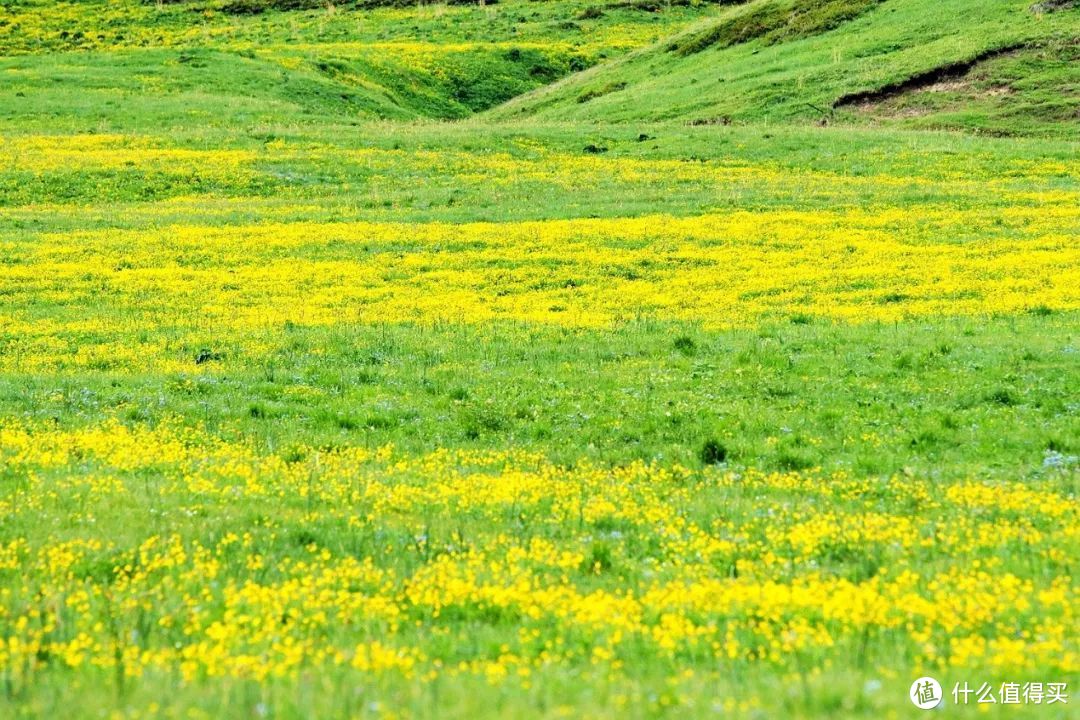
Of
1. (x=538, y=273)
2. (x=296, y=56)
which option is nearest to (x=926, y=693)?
(x=538, y=273)

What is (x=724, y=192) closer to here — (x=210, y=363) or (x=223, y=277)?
(x=223, y=277)

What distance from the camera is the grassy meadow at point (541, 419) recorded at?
678 cm

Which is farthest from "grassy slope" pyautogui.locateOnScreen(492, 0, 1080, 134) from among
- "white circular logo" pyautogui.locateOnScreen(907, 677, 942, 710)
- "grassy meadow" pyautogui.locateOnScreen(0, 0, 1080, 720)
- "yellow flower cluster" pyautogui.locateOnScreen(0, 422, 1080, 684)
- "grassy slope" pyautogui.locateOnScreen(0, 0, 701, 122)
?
"white circular logo" pyautogui.locateOnScreen(907, 677, 942, 710)

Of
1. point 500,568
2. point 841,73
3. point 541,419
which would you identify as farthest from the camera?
point 841,73

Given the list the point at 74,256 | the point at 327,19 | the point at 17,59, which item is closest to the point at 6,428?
the point at 74,256

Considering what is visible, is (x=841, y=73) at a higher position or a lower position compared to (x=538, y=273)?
higher

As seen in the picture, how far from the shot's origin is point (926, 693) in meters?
5.83

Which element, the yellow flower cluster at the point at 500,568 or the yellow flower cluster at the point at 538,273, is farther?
the yellow flower cluster at the point at 538,273

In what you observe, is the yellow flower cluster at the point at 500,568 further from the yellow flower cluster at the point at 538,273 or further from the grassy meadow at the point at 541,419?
the yellow flower cluster at the point at 538,273

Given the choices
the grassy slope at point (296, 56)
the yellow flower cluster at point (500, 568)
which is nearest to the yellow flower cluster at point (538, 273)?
the yellow flower cluster at point (500, 568)

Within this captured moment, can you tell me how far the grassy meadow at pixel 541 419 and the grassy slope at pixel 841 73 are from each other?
37.5 inches

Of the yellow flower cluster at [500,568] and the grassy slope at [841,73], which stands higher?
the grassy slope at [841,73]

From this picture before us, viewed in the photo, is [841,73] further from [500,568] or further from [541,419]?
[500,568]

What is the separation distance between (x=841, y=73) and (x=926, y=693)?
6027 cm
